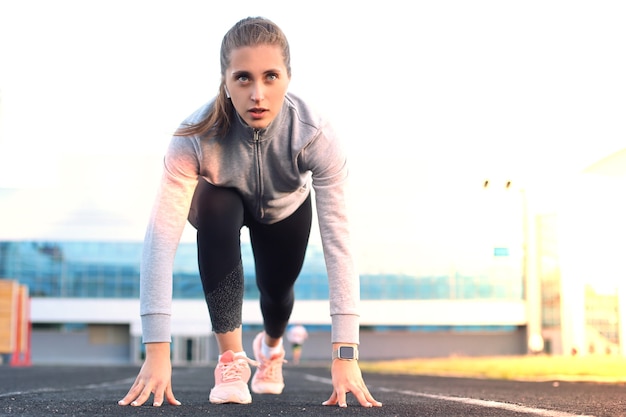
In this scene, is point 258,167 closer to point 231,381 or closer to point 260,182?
point 260,182

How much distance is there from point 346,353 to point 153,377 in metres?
0.66

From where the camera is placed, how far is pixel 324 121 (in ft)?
11.2

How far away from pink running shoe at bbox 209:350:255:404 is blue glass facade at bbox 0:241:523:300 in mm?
44207

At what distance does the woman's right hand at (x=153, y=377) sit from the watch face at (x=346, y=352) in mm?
589

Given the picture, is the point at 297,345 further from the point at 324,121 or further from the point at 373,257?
the point at 324,121

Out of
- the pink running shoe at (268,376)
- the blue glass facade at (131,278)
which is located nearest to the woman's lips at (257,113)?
the pink running shoe at (268,376)

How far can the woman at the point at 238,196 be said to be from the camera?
9.79 ft

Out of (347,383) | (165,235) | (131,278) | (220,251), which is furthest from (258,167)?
(131,278)

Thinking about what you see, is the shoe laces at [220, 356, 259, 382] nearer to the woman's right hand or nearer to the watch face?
the woman's right hand

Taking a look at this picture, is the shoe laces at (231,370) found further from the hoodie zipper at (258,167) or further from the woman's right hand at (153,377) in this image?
the hoodie zipper at (258,167)

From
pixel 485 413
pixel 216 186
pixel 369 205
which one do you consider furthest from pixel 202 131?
pixel 369 205

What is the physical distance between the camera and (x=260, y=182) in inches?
137

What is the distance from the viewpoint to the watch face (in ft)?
9.96

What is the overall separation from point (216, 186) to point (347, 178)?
53 centimetres
